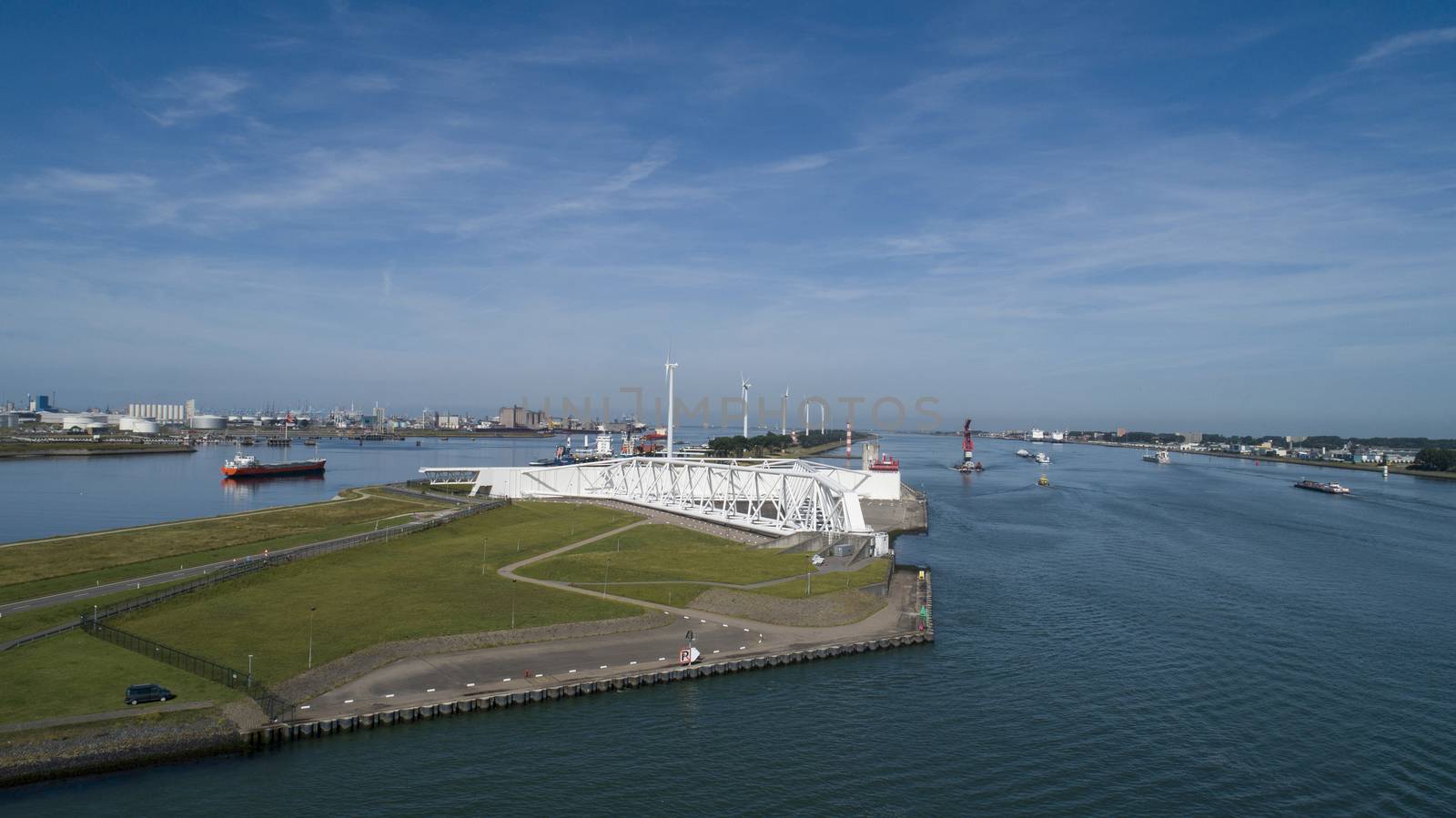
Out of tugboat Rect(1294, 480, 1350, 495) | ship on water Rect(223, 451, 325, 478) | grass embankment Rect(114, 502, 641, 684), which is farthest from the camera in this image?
tugboat Rect(1294, 480, 1350, 495)

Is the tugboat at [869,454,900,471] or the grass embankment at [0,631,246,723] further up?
the tugboat at [869,454,900,471]

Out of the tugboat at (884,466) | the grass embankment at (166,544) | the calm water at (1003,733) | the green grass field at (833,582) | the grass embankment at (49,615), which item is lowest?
the calm water at (1003,733)

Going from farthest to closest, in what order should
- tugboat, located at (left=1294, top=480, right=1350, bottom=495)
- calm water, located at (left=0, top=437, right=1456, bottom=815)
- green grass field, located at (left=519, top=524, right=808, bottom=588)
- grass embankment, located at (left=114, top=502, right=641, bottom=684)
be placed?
tugboat, located at (left=1294, top=480, right=1350, bottom=495)
green grass field, located at (left=519, top=524, right=808, bottom=588)
grass embankment, located at (left=114, top=502, right=641, bottom=684)
calm water, located at (left=0, top=437, right=1456, bottom=815)

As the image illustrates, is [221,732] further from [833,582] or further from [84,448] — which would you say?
[84,448]

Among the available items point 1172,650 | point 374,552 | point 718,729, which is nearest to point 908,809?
point 718,729

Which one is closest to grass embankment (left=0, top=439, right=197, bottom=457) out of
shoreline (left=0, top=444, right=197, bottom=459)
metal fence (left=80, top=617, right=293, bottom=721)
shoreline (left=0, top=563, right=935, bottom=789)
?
shoreline (left=0, top=444, right=197, bottom=459)

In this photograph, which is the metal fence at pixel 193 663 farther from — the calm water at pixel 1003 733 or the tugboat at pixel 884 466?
the tugboat at pixel 884 466

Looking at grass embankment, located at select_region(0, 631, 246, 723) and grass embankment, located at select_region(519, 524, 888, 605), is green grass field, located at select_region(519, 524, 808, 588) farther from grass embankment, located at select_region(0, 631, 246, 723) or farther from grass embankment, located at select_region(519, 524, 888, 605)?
grass embankment, located at select_region(0, 631, 246, 723)

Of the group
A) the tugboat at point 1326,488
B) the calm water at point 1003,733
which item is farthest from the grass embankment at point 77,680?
the tugboat at point 1326,488
